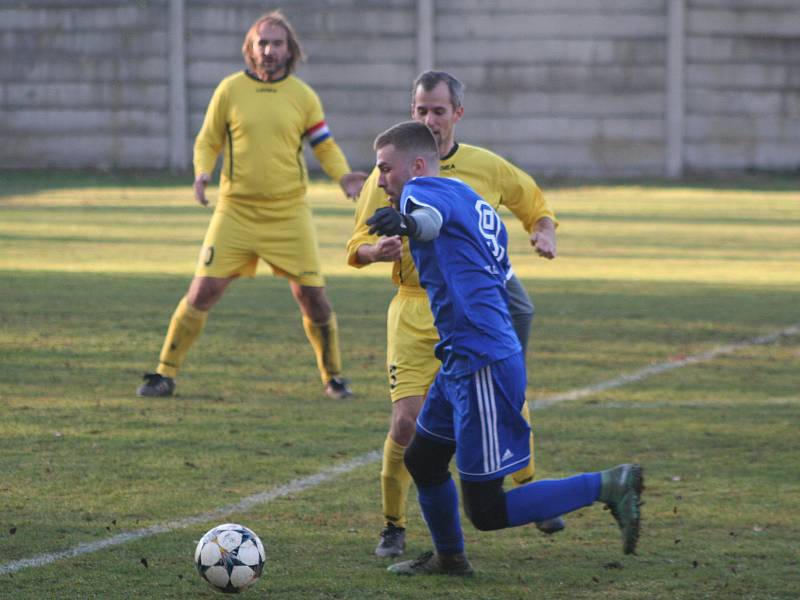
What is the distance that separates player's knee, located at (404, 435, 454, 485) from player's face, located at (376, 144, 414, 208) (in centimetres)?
86

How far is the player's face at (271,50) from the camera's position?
829 centimetres

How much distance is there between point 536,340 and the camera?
1081cm

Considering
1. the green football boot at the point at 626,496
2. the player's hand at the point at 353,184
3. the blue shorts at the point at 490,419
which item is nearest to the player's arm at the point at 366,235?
the blue shorts at the point at 490,419

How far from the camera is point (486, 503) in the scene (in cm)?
473

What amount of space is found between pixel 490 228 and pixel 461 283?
0.23m

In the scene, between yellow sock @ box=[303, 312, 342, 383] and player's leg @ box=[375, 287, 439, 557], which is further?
yellow sock @ box=[303, 312, 342, 383]

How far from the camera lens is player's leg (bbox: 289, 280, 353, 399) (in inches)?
340

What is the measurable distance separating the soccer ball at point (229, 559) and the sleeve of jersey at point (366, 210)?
1168 millimetres

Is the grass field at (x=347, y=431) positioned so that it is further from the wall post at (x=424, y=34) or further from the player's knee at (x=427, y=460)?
the wall post at (x=424, y=34)

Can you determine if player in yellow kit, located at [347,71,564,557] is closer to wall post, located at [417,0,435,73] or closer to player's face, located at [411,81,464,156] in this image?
player's face, located at [411,81,464,156]

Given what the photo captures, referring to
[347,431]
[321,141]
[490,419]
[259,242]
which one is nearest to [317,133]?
[321,141]

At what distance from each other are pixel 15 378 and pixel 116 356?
1.03 meters

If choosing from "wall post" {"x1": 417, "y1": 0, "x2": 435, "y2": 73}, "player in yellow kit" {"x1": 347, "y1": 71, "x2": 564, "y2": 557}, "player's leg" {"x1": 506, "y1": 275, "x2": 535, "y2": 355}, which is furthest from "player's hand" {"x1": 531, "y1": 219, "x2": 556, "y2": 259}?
"wall post" {"x1": 417, "y1": 0, "x2": 435, "y2": 73}

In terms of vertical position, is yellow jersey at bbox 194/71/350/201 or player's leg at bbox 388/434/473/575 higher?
yellow jersey at bbox 194/71/350/201
